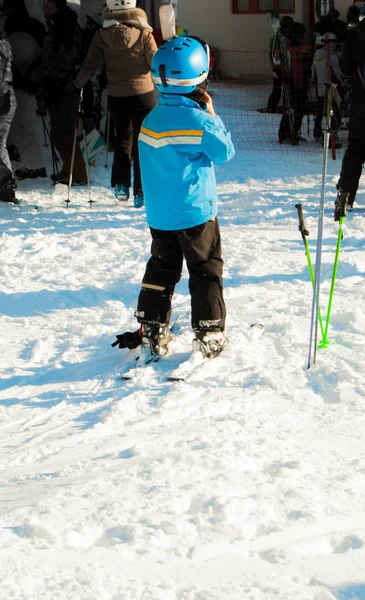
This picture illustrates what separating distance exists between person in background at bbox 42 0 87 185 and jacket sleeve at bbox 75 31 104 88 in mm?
697

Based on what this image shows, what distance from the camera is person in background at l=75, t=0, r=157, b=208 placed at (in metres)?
7.38

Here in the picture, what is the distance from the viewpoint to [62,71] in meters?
8.40

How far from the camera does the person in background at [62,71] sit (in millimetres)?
8312

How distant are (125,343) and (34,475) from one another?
4.32 feet

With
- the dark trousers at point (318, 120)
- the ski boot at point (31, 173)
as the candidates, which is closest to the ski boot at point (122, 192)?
the ski boot at point (31, 173)

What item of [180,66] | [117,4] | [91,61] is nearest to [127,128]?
[91,61]

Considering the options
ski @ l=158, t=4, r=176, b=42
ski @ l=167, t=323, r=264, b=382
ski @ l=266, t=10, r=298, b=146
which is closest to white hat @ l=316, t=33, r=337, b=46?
ski @ l=266, t=10, r=298, b=146

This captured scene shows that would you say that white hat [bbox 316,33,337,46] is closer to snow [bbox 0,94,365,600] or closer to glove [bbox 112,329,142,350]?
snow [bbox 0,94,365,600]

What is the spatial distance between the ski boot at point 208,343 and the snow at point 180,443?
0.06 meters

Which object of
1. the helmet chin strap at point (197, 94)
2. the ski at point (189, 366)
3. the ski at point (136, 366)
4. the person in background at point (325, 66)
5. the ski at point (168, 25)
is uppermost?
the ski at point (168, 25)

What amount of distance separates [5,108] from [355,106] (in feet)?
11.1

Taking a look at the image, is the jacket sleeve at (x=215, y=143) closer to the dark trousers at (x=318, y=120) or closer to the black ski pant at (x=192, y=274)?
the black ski pant at (x=192, y=274)

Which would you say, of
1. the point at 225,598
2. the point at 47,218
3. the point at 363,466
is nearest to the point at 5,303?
the point at 47,218

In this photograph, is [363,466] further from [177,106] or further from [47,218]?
[47,218]
